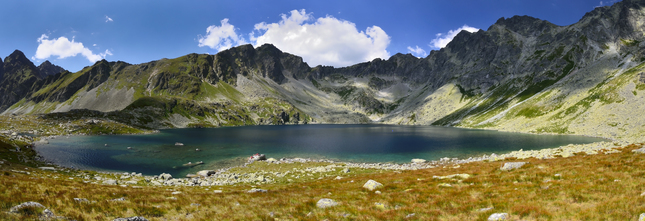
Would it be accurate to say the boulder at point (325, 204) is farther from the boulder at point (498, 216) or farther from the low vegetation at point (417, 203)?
the boulder at point (498, 216)

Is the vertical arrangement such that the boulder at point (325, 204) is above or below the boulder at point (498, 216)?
below

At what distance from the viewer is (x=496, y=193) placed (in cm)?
1697

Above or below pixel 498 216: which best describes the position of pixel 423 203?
below

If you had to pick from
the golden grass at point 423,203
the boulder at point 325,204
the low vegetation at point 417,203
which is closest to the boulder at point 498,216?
the golden grass at point 423,203

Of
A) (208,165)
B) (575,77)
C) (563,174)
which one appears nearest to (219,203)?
(563,174)

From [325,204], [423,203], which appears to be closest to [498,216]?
[423,203]

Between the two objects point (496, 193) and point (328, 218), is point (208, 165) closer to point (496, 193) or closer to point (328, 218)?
point (328, 218)

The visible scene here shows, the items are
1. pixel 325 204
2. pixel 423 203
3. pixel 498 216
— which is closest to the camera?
pixel 498 216

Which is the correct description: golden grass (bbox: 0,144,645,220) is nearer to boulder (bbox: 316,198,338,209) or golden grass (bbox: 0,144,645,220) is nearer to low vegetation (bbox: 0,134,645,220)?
low vegetation (bbox: 0,134,645,220)

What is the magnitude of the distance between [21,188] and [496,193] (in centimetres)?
3055

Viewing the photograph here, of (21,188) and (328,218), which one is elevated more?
(21,188)

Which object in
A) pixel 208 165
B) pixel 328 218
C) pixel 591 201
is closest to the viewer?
pixel 591 201

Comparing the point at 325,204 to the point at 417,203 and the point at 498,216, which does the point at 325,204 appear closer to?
the point at 417,203

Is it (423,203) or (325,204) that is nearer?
(423,203)
